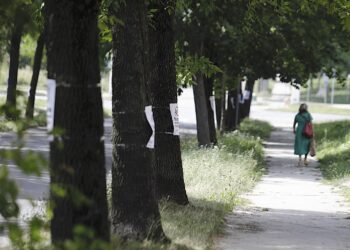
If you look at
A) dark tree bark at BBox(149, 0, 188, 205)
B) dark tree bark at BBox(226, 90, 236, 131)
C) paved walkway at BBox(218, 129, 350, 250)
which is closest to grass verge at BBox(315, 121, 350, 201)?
paved walkway at BBox(218, 129, 350, 250)

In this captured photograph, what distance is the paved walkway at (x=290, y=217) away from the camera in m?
10.4

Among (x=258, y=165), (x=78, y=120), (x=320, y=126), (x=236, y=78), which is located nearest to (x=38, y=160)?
(x=78, y=120)

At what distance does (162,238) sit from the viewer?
→ 341 inches

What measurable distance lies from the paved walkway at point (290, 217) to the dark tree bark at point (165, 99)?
1.00m

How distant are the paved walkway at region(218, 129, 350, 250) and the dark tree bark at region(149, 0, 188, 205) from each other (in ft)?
3.28

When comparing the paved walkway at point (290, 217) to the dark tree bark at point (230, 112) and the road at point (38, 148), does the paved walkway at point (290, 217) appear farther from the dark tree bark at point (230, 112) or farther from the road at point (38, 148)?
the dark tree bark at point (230, 112)

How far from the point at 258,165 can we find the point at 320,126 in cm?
1916

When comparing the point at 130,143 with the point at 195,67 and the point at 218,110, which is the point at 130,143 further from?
the point at 218,110

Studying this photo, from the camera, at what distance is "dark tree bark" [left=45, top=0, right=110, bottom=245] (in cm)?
610

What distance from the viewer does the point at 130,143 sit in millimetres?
9117

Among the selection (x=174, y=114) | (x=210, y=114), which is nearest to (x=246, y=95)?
(x=210, y=114)

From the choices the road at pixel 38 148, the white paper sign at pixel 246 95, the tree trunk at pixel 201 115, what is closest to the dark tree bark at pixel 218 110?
the road at pixel 38 148

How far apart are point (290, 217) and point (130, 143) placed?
4.72 meters

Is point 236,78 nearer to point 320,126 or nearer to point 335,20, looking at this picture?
point 335,20
